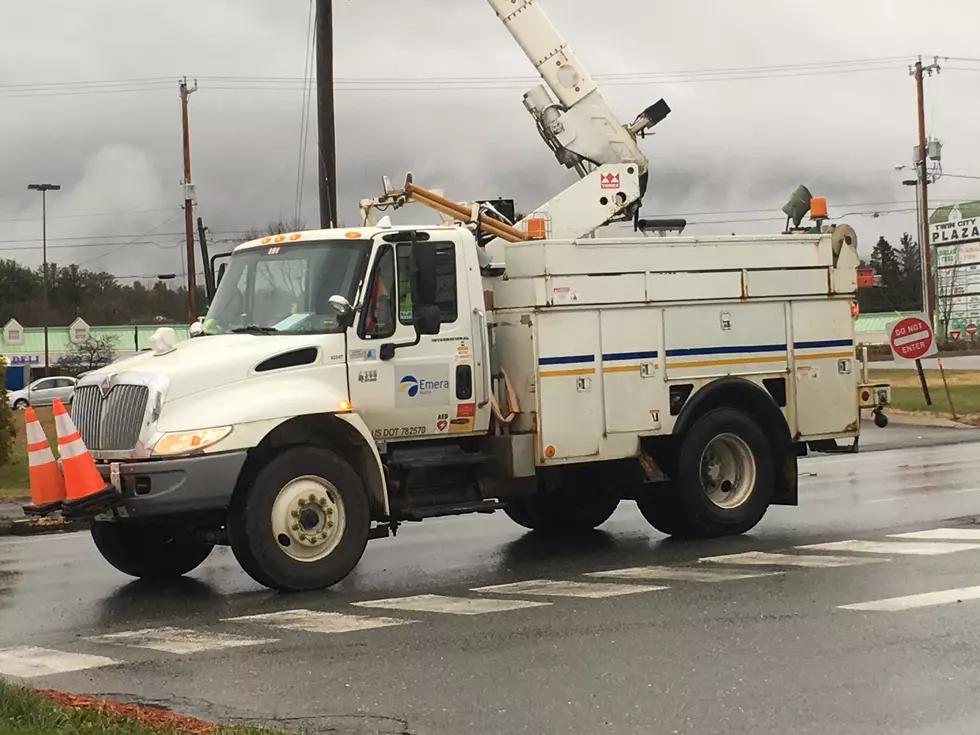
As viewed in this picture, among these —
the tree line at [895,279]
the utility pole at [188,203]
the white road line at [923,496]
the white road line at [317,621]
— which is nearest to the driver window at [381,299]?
the white road line at [317,621]

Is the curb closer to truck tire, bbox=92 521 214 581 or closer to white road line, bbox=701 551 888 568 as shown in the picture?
truck tire, bbox=92 521 214 581

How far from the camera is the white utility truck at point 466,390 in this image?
1027cm

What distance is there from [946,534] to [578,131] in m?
6.19

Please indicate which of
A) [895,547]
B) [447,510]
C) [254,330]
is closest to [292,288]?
[254,330]

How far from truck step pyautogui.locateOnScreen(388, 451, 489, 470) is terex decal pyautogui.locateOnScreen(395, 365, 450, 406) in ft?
1.36

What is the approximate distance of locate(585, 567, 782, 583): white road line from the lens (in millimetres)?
10422

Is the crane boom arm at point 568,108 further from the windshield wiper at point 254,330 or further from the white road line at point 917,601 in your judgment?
the white road line at point 917,601

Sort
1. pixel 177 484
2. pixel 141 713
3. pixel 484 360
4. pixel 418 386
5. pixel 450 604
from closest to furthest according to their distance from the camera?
pixel 141 713
pixel 450 604
pixel 177 484
pixel 418 386
pixel 484 360

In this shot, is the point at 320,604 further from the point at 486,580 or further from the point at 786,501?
the point at 786,501

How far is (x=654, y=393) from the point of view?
12.4m

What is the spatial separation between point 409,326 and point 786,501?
4372mm

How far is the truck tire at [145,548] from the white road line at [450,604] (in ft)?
6.85

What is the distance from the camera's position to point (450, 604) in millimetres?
9727

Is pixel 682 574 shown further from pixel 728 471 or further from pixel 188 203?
pixel 188 203
